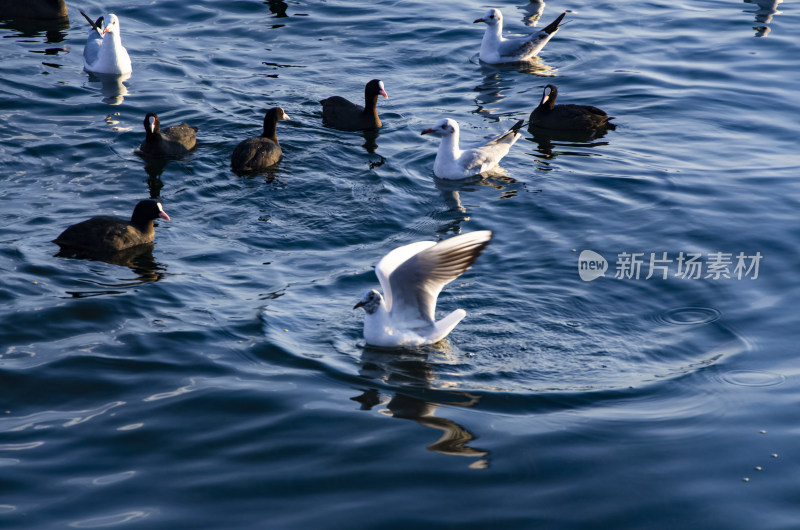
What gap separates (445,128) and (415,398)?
6.81m

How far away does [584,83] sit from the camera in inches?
717

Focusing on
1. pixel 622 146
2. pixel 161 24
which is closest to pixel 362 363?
pixel 622 146

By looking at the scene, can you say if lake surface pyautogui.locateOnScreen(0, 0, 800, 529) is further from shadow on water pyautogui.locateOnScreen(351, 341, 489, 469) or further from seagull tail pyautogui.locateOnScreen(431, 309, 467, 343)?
seagull tail pyautogui.locateOnScreen(431, 309, 467, 343)

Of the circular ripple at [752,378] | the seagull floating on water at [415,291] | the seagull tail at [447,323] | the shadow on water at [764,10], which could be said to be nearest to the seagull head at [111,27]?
the seagull floating on water at [415,291]

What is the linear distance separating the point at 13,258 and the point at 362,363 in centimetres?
460

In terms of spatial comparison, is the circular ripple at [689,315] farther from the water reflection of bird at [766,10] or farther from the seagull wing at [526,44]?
the water reflection of bird at [766,10]

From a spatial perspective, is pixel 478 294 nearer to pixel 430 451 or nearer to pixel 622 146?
pixel 430 451

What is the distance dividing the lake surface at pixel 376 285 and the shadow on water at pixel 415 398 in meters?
0.03

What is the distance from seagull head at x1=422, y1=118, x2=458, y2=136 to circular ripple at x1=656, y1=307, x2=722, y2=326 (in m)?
5.30

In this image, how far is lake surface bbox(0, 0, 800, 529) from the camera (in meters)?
7.02

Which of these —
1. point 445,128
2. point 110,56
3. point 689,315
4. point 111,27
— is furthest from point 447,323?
point 111,27

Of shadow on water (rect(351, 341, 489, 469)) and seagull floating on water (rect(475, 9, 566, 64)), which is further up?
seagull floating on water (rect(475, 9, 566, 64))

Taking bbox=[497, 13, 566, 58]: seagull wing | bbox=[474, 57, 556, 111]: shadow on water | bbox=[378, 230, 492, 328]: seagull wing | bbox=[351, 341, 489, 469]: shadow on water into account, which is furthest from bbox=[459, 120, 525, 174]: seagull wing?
bbox=[351, 341, 489, 469]: shadow on water

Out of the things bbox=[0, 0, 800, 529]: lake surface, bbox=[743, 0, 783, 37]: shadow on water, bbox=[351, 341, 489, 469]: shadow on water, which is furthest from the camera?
bbox=[743, 0, 783, 37]: shadow on water
